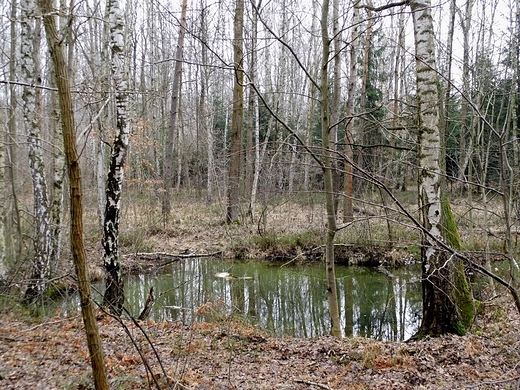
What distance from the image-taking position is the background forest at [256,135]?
11.9ft

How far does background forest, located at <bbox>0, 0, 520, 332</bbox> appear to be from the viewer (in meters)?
3.63

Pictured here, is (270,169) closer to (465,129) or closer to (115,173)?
(115,173)

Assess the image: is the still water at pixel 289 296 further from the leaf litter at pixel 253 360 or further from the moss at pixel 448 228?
the moss at pixel 448 228

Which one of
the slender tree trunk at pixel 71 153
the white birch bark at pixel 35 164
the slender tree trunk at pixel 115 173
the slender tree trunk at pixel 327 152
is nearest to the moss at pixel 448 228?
the slender tree trunk at pixel 327 152

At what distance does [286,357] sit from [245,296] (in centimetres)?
437

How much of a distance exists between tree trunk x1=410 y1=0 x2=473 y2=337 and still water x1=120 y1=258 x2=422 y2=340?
1.16 metres

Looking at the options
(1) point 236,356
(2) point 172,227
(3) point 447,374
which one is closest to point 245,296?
(1) point 236,356

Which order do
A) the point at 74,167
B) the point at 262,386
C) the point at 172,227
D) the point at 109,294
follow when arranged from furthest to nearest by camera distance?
the point at 172,227 < the point at 109,294 < the point at 262,386 < the point at 74,167

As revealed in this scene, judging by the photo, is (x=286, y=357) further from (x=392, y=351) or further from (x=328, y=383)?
(x=392, y=351)

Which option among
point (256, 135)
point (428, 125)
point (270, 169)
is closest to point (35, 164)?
point (270, 169)

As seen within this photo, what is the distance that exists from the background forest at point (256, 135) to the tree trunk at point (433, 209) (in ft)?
0.79

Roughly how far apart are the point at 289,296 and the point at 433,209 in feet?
17.3

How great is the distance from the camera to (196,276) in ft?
36.2

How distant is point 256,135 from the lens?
14539 mm
